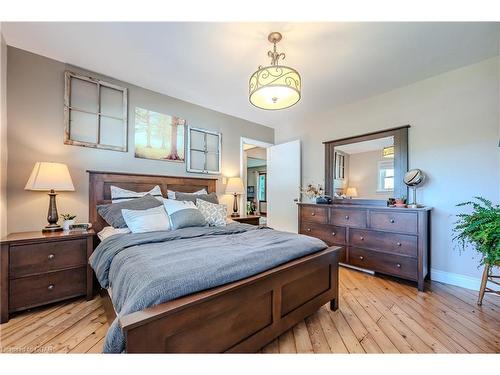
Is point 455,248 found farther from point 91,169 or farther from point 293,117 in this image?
point 91,169

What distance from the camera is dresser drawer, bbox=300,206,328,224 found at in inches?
125

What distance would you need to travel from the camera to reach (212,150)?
3.57 metres

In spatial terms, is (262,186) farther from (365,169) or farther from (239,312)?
(239,312)

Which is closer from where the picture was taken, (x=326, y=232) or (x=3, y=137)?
(x=3, y=137)

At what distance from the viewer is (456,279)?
8.00 ft

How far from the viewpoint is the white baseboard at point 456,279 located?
7.61ft

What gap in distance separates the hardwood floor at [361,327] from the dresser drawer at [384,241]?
477 mm

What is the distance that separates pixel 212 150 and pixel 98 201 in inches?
68.9

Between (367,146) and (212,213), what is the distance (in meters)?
2.46

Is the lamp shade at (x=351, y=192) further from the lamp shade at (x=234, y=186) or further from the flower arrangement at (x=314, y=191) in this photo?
the lamp shade at (x=234, y=186)

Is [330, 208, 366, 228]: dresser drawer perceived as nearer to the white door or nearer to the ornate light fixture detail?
the white door

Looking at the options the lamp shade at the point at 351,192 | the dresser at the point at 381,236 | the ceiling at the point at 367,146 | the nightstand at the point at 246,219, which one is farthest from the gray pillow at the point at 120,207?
the ceiling at the point at 367,146

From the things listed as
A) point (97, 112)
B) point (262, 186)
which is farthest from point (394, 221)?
point (262, 186)

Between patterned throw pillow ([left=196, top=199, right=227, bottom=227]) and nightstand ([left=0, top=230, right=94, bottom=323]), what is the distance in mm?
1116
